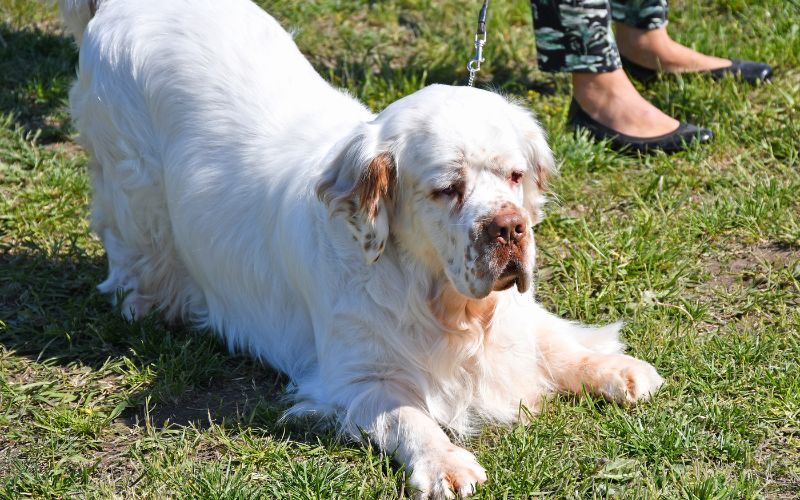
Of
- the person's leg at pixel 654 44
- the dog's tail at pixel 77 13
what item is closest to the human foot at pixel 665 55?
the person's leg at pixel 654 44

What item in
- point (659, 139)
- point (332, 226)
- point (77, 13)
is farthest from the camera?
point (659, 139)

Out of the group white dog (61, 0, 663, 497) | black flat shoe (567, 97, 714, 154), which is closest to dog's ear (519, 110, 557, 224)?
white dog (61, 0, 663, 497)

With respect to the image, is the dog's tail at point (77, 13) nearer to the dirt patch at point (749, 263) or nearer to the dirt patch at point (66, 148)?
the dirt patch at point (66, 148)

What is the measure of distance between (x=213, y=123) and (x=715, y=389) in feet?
5.92

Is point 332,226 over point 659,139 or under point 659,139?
over

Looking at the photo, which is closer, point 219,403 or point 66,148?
point 219,403

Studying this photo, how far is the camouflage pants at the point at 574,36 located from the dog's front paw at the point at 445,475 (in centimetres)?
241

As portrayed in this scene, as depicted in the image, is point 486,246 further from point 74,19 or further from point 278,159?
point 74,19

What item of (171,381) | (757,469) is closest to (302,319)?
(171,381)

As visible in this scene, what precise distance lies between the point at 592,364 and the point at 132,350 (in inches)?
59.1

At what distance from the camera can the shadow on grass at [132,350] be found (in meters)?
3.29

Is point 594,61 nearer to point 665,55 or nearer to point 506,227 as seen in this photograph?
point 665,55

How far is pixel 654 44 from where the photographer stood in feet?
17.0

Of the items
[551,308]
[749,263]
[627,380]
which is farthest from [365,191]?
[749,263]
